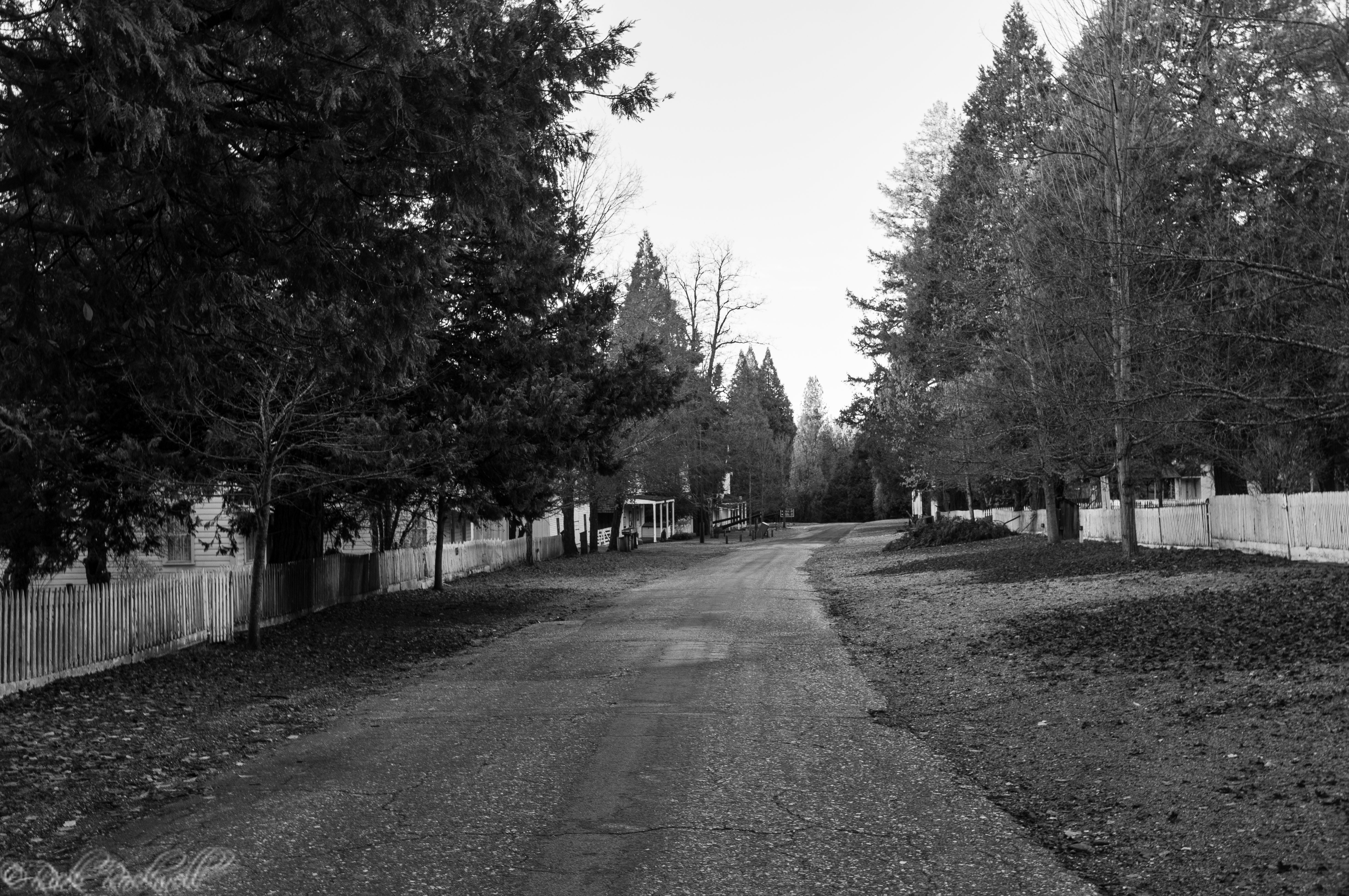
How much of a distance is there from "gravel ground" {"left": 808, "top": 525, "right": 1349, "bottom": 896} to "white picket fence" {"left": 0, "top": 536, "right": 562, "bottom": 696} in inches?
347

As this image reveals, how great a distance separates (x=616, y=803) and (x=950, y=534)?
36.7 meters

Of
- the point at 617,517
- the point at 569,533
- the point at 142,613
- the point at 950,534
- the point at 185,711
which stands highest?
the point at 617,517

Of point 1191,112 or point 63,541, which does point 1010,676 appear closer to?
point 1191,112

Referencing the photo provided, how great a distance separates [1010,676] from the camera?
37.5 ft

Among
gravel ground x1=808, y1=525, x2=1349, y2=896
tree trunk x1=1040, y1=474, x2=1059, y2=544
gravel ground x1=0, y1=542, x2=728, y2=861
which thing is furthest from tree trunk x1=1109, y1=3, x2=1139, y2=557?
gravel ground x1=0, y1=542, x2=728, y2=861

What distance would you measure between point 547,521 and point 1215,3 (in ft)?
138

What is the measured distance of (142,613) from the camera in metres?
13.8

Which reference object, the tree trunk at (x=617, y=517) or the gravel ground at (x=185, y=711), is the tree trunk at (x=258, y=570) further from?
the tree trunk at (x=617, y=517)

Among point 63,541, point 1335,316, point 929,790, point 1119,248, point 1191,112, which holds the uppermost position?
point 1191,112

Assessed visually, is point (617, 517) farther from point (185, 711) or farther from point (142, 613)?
point (185, 711)

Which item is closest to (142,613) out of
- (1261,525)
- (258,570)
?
(258,570)

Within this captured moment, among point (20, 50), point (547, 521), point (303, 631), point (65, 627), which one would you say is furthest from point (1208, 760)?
point (547, 521)

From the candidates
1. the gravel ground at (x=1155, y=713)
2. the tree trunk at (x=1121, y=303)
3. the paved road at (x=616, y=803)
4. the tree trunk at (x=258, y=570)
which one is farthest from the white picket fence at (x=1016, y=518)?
the paved road at (x=616, y=803)

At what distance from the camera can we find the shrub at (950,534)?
41781 millimetres
